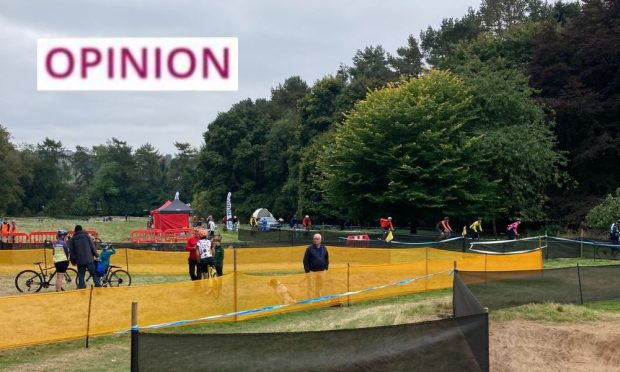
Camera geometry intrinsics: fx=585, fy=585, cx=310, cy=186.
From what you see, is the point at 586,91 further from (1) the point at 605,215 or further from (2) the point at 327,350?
(2) the point at 327,350

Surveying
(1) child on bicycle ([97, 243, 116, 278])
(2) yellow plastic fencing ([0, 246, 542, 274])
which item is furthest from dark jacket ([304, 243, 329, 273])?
(2) yellow plastic fencing ([0, 246, 542, 274])

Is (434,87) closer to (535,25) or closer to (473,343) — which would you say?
(535,25)

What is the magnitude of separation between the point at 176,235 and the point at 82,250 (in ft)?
73.8

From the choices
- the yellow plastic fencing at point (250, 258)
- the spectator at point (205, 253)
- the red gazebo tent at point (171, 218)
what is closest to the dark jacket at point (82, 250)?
the spectator at point (205, 253)

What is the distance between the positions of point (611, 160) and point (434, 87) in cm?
1415

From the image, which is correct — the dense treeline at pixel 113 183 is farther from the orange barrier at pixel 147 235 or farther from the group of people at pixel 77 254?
the group of people at pixel 77 254

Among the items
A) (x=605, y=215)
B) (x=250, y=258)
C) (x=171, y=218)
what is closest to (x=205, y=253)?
(x=250, y=258)

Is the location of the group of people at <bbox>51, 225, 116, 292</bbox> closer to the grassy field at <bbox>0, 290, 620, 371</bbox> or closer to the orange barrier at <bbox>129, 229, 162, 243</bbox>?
the grassy field at <bbox>0, 290, 620, 371</bbox>

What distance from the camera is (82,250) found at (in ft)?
47.4

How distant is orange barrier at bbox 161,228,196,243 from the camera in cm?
3569

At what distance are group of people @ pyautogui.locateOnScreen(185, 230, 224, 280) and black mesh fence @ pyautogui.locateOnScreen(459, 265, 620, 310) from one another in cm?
658

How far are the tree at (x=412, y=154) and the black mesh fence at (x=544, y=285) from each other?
68.8 feet

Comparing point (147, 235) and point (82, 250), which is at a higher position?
point (82, 250)

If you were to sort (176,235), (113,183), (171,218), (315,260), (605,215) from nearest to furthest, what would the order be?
(315,260), (605,215), (176,235), (171,218), (113,183)
